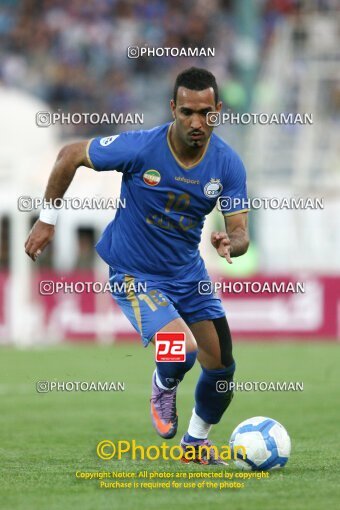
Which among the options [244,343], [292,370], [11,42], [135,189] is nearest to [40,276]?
[244,343]

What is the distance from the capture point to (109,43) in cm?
2897

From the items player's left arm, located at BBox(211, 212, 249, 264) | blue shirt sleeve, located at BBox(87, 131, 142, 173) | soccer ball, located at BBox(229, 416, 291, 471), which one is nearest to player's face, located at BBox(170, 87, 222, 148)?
blue shirt sleeve, located at BBox(87, 131, 142, 173)

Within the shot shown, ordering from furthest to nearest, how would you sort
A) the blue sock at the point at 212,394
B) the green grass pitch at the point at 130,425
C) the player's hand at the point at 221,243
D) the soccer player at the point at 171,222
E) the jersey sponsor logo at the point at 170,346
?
the blue sock at the point at 212,394, the soccer player at the point at 171,222, the jersey sponsor logo at the point at 170,346, the player's hand at the point at 221,243, the green grass pitch at the point at 130,425

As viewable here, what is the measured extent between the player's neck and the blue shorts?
819 millimetres

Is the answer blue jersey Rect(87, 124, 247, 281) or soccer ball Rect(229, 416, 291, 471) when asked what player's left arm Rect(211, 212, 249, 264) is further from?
soccer ball Rect(229, 416, 291, 471)

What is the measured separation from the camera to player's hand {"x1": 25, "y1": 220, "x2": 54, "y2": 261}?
8.27 m

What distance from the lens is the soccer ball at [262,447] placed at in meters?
8.04

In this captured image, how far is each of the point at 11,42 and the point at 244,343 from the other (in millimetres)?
11469

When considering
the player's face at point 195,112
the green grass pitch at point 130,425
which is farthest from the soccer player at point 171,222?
the green grass pitch at point 130,425

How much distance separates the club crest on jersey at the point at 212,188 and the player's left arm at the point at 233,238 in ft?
0.63

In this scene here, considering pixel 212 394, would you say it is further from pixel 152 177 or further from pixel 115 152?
pixel 115 152

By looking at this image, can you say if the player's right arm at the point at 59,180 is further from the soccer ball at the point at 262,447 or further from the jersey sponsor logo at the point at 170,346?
the soccer ball at the point at 262,447

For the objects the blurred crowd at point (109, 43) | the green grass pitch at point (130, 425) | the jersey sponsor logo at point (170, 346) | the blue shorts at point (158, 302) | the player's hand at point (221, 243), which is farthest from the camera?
the blurred crowd at point (109, 43)

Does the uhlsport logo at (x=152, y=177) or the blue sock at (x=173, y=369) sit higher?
the uhlsport logo at (x=152, y=177)
